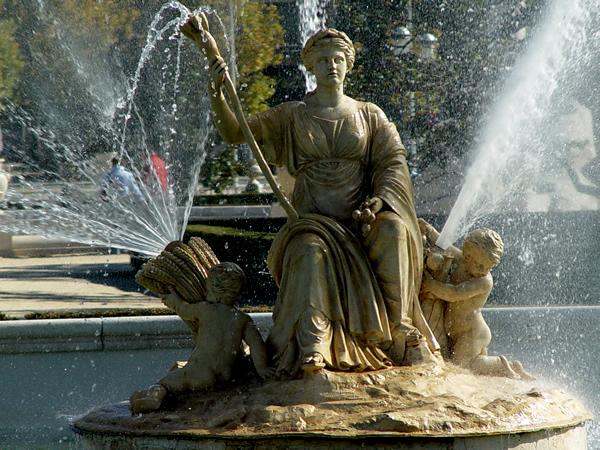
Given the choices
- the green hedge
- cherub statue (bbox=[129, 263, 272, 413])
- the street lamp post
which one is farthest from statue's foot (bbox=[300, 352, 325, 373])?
the street lamp post

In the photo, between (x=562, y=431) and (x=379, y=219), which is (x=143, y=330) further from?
(x=562, y=431)

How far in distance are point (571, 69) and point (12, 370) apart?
632 centimetres

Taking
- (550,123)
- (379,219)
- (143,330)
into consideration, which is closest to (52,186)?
(550,123)

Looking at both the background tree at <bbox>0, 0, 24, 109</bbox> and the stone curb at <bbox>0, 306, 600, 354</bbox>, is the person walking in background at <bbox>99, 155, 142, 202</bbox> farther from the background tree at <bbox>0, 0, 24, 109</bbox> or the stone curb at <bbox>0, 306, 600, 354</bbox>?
the background tree at <bbox>0, 0, 24, 109</bbox>

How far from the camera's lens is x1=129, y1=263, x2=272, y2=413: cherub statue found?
14.7 ft

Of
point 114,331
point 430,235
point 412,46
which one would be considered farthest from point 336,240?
point 412,46

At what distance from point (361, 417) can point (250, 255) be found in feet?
21.3

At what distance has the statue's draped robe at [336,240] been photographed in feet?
14.6

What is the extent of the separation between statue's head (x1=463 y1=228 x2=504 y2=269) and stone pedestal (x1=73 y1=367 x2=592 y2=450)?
0.70 metres

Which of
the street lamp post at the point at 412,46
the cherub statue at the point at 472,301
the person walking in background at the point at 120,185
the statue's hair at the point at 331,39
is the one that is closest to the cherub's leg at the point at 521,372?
the cherub statue at the point at 472,301

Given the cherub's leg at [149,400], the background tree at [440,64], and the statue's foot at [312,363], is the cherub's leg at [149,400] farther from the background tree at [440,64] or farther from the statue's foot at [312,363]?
the background tree at [440,64]

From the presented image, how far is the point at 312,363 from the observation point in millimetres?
4285

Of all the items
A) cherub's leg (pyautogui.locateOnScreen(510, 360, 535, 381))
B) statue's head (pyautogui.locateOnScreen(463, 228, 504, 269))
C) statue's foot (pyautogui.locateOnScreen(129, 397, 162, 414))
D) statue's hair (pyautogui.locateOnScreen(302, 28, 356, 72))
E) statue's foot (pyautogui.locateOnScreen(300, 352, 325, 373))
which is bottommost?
Answer: statue's foot (pyautogui.locateOnScreen(129, 397, 162, 414))

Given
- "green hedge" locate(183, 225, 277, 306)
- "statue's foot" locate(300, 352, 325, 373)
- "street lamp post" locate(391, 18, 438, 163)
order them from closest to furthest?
1. "statue's foot" locate(300, 352, 325, 373)
2. "green hedge" locate(183, 225, 277, 306)
3. "street lamp post" locate(391, 18, 438, 163)
